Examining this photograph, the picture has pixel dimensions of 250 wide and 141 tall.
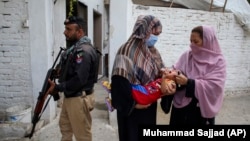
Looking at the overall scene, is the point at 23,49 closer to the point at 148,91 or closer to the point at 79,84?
the point at 79,84

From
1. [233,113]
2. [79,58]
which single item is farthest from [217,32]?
[79,58]

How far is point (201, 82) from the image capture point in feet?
7.21

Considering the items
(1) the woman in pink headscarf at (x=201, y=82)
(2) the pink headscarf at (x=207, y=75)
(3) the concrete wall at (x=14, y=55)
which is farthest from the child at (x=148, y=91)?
(3) the concrete wall at (x=14, y=55)

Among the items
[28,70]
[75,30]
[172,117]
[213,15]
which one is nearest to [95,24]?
[213,15]

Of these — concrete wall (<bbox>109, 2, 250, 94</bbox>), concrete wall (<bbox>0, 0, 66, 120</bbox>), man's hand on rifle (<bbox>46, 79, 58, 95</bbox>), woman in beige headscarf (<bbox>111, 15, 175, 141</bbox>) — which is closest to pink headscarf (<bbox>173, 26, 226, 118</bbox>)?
woman in beige headscarf (<bbox>111, 15, 175, 141</bbox>)

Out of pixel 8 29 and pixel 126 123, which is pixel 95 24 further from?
pixel 126 123

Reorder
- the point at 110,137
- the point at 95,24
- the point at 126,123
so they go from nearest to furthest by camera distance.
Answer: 1. the point at 126,123
2. the point at 110,137
3. the point at 95,24

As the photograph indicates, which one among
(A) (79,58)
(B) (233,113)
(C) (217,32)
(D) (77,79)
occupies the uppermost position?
(C) (217,32)

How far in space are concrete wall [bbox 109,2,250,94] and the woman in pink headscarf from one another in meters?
2.53

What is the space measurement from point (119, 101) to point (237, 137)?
0.96 m

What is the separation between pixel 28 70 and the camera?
4062 mm

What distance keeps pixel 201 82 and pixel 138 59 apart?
57 centimetres

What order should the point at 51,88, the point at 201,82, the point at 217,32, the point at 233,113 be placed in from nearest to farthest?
1. the point at 201,82
2. the point at 51,88
3. the point at 233,113
4. the point at 217,32

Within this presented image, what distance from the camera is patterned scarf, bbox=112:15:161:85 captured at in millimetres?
2035
